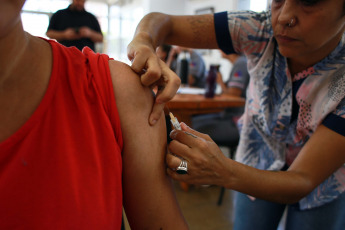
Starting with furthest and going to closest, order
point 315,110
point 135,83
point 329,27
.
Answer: point 315,110 → point 329,27 → point 135,83

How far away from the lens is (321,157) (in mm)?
877

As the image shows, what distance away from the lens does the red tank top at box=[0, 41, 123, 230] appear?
53 cm

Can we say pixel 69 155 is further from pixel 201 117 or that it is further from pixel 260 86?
pixel 201 117

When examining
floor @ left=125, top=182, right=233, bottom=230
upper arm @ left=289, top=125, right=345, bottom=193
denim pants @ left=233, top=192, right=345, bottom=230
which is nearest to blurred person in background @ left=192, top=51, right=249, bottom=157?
floor @ left=125, top=182, right=233, bottom=230

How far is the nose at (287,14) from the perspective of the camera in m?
0.83

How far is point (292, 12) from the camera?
83cm

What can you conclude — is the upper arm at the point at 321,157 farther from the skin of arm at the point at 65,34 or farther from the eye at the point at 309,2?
the skin of arm at the point at 65,34

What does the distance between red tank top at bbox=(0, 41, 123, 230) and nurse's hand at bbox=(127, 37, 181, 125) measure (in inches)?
3.6

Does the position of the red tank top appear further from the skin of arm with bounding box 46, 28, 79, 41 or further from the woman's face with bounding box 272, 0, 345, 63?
the skin of arm with bounding box 46, 28, 79, 41

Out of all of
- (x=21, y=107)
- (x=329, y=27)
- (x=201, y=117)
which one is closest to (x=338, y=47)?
(x=329, y=27)

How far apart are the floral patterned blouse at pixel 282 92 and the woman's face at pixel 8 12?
0.79 meters

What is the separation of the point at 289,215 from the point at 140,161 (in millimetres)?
870

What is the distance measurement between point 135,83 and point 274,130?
673mm

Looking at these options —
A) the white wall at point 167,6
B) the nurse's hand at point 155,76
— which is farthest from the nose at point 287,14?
the white wall at point 167,6
